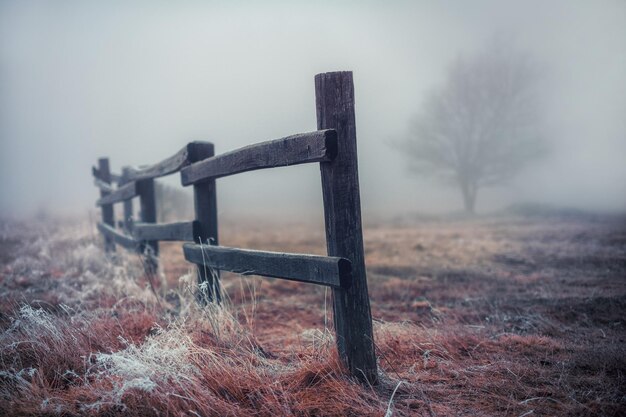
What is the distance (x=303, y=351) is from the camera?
12.8ft

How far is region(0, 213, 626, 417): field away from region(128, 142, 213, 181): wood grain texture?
1452 mm

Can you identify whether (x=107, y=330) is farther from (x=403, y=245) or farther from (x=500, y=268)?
(x=403, y=245)

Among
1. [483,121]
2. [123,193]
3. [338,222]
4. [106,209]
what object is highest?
[483,121]

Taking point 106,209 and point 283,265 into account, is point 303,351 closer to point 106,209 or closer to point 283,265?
point 283,265

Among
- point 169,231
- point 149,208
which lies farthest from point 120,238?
point 169,231

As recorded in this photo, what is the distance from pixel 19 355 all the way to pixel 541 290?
23.1ft

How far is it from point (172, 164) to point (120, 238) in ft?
11.3

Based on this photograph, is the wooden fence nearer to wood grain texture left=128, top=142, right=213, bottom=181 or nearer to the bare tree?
wood grain texture left=128, top=142, right=213, bottom=181

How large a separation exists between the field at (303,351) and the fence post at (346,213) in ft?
0.57

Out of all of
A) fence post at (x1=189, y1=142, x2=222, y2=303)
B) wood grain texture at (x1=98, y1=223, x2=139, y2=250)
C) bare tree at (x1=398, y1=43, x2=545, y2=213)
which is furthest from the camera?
bare tree at (x1=398, y1=43, x2=545, y2=213)

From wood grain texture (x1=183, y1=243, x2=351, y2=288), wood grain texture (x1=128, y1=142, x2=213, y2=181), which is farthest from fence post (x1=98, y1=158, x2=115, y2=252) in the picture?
wood grain texture (x1=183, y1=243, x2=351, y2=288)

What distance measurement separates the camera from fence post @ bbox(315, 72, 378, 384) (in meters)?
3.16

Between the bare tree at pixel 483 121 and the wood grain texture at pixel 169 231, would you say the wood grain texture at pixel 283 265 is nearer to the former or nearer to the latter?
the wood grain texture at pixel 169 231

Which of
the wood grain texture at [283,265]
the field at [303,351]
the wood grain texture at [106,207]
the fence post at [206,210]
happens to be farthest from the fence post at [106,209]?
the wood grain texture at [283,265]
